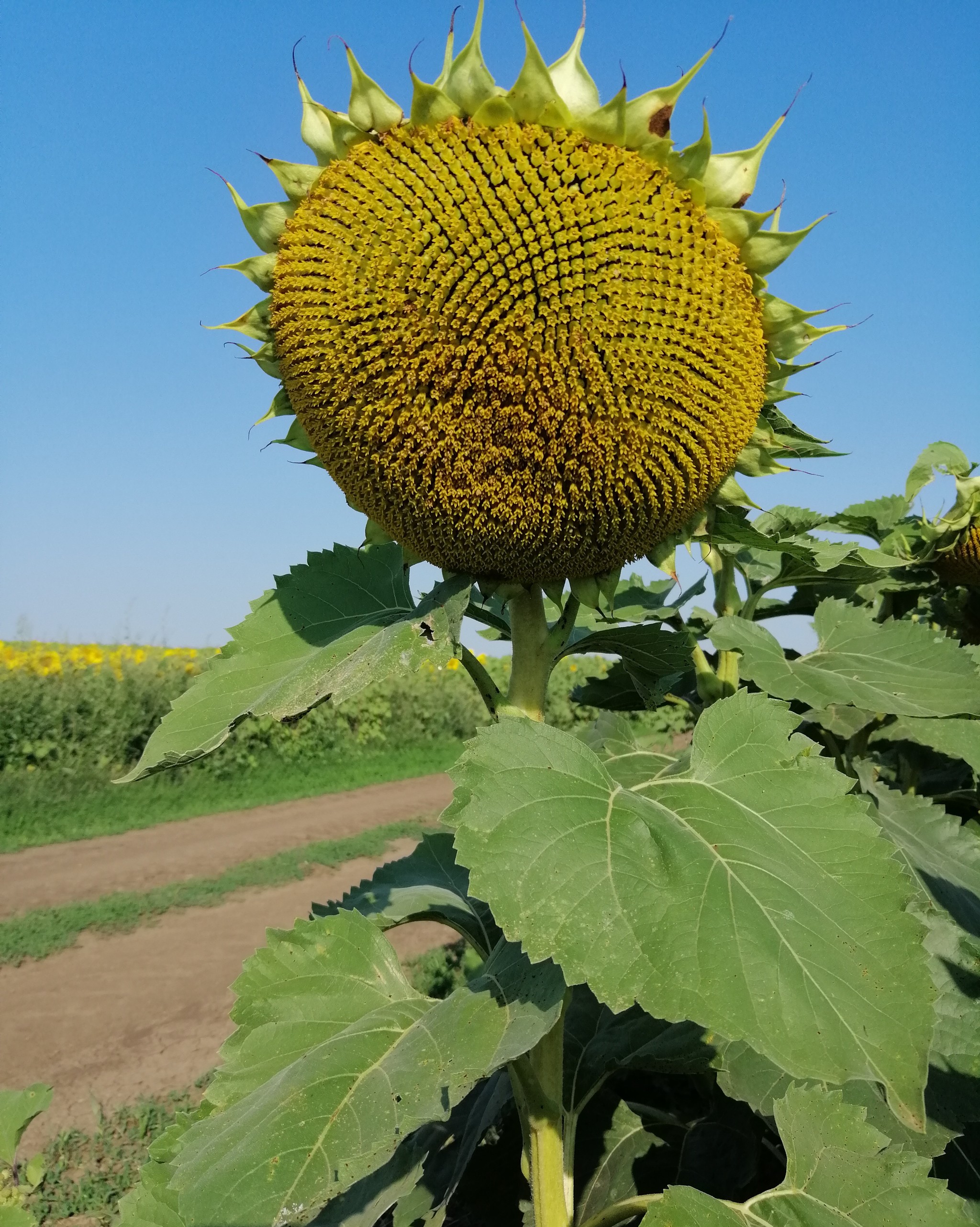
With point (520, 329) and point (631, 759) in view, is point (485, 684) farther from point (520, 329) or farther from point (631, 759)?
point (520, 329)

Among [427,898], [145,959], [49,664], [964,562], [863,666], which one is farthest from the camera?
[49,664]

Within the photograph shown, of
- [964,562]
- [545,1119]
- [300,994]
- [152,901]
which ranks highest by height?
[964,562]

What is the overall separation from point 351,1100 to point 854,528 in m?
2.55

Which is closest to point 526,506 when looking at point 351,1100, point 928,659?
point 351,1100

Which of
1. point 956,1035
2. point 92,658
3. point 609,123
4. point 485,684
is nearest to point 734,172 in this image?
point 609,123

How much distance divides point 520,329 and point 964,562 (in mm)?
2533

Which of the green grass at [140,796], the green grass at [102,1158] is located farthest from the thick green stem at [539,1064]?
the green grass at [140,796]

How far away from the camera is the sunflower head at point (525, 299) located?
1.38 metres

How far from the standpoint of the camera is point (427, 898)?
2141mm

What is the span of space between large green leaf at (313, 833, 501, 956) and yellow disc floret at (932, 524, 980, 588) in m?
1.99

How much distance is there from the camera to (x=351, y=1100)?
57.7 inches

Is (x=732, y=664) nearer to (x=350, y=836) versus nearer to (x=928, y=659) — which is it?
(x=928, y=659)

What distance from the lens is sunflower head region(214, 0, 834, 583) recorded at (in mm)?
1385

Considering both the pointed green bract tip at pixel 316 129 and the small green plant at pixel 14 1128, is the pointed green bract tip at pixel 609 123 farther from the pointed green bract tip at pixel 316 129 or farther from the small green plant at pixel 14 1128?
the small green plant at pixel 14 1128
